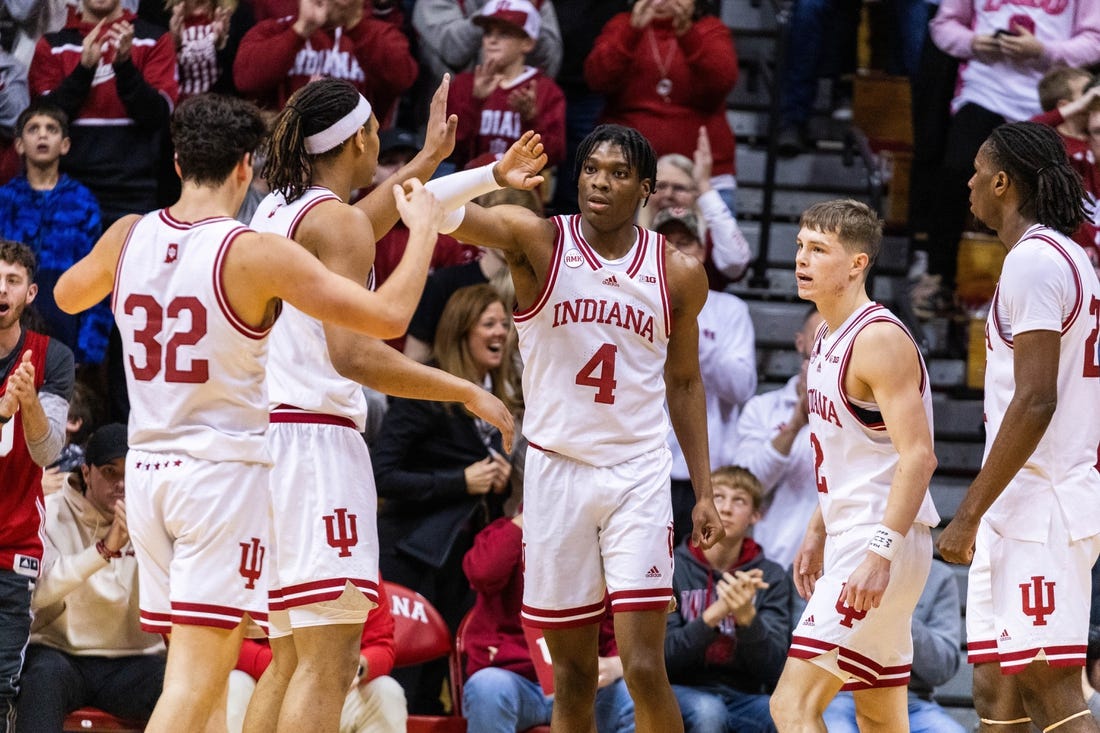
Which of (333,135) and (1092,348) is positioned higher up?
(333,135)

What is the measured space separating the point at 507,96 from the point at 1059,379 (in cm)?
496

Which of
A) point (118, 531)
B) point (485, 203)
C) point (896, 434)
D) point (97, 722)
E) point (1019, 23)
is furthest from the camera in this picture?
point (1019, 23)

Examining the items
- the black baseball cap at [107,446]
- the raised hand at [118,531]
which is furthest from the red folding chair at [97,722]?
the black baseball cap at [107,446]

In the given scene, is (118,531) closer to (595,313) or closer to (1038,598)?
(595,313)

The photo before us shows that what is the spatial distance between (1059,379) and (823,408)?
0.90 m

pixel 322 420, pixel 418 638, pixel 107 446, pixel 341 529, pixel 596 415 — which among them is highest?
pixel 322 420

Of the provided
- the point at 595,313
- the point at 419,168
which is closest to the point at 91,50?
the point at 419,168

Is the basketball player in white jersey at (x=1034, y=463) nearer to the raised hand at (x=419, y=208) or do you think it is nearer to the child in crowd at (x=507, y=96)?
the raised hand at (x=419, y=208)

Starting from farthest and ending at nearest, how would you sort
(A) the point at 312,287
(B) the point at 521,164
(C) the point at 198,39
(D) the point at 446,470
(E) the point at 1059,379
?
1. (C) the point at 198,39
2. (D) the point at 446,470
3. (B) the point at 521,164
4. (E) the point at 1059,379
5. (A) the point at 312,287

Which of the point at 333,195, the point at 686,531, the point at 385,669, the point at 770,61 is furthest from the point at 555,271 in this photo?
the point at 770,61

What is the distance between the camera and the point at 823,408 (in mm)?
5707

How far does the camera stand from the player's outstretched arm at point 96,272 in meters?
5.26

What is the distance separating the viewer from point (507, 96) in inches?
391

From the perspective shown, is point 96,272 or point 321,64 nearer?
point 96,272
